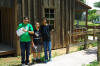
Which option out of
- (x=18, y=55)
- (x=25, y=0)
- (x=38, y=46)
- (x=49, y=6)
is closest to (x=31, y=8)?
(x=25, y=0)

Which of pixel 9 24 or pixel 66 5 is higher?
pixel 66 5

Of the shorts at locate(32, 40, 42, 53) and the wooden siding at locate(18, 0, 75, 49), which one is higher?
the wooden siding at locate(18, 0, 75, 49)

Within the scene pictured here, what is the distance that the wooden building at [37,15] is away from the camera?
8.02 m

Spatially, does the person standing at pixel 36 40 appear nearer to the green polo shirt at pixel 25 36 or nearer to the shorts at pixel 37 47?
the shorts at pixel 37 47

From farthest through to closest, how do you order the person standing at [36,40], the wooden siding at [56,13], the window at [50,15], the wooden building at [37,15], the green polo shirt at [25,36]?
the window at [50,15] < the wooden siding at [56,13] < the wooden building at [37,15] < the person standing at [36,40] < the green polo shirt at [25,36]

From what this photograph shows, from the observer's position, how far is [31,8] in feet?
28.0

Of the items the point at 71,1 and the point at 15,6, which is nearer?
the point at 15,6

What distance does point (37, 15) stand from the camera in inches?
345

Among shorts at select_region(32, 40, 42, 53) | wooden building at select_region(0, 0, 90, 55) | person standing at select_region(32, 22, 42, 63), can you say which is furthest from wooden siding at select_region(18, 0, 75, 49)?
shorts at select_region(32, 40, 42, 53)

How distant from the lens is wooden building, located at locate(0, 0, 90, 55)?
8.02 metres

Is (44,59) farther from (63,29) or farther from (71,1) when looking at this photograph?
(71,1)

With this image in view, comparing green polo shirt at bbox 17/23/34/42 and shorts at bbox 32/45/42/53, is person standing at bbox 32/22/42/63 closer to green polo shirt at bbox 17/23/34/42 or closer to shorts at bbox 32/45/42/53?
shorts at bbox 32/45/42/53

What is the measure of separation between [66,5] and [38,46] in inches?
203

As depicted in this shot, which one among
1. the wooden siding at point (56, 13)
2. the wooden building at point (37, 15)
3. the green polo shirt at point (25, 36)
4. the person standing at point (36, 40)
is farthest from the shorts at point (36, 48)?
the wooden siding at point (56, 13)
